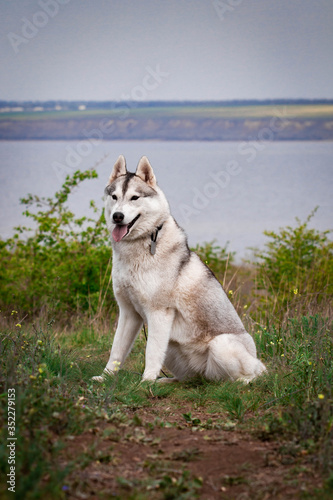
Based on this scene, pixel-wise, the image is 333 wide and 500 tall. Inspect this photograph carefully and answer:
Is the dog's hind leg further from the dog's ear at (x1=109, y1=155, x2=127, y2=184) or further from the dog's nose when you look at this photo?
the dog's ear at (x1=109, y1=155, x2=127, y2=184)

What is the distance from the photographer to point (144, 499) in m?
2.63

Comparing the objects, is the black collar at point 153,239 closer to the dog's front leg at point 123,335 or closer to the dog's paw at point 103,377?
the dog's front leg at point 123,335

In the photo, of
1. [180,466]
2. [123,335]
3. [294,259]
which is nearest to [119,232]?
[123,335]

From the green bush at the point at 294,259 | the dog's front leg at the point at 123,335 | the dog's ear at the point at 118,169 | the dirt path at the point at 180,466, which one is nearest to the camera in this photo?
the dirt path at the point at 180,466

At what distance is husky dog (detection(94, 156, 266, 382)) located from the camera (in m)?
4.94

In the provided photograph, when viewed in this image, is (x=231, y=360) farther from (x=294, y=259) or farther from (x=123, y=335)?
(x=294, y=259)

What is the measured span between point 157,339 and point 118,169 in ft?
5.79

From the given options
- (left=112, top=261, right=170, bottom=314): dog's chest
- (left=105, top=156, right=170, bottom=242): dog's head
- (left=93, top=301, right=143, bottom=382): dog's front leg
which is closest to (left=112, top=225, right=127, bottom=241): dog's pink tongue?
(left=105, top=156, right=170, bottom=242): dog's head

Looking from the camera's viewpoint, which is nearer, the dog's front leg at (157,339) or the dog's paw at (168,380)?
the dog's front leg at (157,339)

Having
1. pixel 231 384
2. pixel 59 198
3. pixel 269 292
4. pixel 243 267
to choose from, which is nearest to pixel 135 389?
pixel 231 384

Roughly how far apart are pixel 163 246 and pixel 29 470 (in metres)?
2.78

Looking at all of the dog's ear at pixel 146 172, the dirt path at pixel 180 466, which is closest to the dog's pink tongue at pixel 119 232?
the dog's ear at pixel 146 172

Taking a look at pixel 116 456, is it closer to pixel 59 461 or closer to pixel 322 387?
pixel 59 461

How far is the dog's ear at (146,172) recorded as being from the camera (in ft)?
17.0
